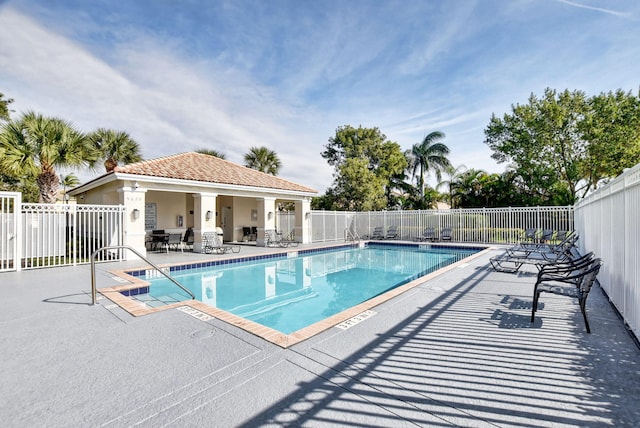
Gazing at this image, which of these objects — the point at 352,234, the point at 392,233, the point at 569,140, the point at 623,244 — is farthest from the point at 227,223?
the point at 569,140

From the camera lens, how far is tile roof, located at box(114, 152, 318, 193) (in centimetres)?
1385

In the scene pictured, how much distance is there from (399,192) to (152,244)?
81.2 feet

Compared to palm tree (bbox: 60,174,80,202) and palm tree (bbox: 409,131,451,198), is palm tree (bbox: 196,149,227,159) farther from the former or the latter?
palm tree (bbox: 409,131,451,198)

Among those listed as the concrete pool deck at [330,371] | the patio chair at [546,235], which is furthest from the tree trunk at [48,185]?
the patio chair at [546,235]

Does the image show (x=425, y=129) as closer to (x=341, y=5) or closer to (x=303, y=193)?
(x=303, y=193)

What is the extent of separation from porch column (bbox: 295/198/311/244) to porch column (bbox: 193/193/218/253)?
259 inches

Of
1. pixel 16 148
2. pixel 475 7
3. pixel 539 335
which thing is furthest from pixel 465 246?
pixel 16 148

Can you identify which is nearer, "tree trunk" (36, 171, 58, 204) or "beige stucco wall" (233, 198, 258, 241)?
"tree trunk" (36, 171, 58, 204)

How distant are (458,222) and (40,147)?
22.8 metres

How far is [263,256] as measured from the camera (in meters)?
14.6

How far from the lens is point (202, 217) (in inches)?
603

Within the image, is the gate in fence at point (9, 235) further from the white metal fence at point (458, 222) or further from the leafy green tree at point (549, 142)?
the leafy green tree at point (549, 142)

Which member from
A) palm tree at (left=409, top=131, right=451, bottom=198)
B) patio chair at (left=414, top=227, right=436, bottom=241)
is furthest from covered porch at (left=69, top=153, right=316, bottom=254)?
palm tree at (left=409, top=131, right=451, bottom=198)

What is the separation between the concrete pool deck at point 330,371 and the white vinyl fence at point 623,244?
1.31 feet
